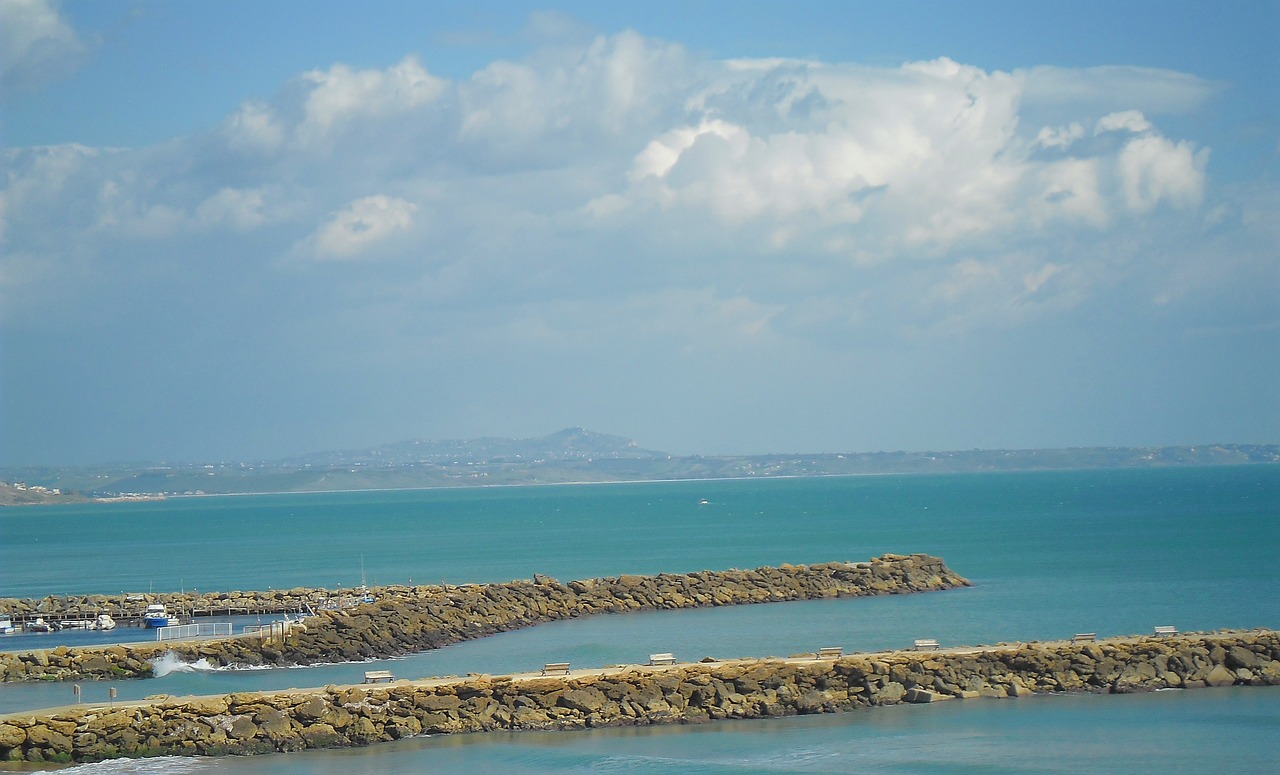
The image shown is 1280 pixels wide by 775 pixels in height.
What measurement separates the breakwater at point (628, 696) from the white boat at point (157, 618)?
859 inches

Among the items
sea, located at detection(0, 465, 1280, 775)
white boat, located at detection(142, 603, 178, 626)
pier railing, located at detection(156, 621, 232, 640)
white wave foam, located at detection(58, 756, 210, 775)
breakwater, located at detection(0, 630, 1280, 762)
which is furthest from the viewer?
white boat, located at detection(142, 603, 178, 626)

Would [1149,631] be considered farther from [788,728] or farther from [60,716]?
[60,716]

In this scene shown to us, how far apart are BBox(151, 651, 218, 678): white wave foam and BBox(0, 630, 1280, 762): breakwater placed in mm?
9539

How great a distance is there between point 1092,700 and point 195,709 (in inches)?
701

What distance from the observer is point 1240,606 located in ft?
148

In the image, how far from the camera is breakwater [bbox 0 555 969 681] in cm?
3666

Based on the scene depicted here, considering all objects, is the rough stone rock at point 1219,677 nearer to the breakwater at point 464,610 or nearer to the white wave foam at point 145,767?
the white wave foam at point 145,767

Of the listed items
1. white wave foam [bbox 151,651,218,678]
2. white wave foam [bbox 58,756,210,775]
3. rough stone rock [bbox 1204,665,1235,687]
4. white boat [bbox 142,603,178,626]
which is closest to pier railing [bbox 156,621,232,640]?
white wave foam [bbox 151,651,218,678]

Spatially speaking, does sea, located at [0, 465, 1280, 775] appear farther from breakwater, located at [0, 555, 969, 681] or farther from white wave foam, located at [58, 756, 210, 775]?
breakwater, located at [0, 555, 969, 681]

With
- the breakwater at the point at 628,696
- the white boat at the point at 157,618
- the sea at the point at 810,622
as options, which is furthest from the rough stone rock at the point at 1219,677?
the white boat at the point at 157,618

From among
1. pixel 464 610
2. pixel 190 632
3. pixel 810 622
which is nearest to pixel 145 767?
pixel 190 632

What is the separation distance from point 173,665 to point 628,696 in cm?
1465

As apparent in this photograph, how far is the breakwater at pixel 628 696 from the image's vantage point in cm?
2586

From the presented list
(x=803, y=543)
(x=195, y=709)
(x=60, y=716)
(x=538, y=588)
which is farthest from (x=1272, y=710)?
(x=803, y=543)
